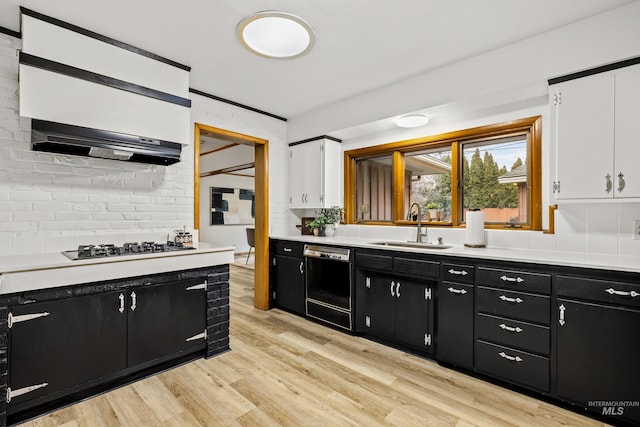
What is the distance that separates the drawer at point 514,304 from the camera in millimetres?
2027

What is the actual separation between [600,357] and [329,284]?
7.24 ft

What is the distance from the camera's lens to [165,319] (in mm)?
2389

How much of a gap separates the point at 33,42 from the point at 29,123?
1.91 feet

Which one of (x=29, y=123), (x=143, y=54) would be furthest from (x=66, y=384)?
(x=143, y=54)

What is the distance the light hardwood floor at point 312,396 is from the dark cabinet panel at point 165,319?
0.66ft

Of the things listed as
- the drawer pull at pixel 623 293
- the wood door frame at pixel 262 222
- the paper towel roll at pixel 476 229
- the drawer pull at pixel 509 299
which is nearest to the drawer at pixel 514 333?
the drawer pull at pixel 509 299

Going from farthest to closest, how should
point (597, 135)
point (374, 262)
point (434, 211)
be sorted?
point (434, 211)
point (374, 262)
point (597, 135)

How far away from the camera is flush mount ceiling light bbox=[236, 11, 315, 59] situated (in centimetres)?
195

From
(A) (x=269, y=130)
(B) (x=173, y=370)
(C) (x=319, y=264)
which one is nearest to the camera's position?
(B) (x=173, y=370)

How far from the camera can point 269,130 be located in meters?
4.04

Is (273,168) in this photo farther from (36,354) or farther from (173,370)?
(36,354)

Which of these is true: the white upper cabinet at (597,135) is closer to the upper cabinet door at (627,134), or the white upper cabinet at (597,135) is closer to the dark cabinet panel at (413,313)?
the upper cabinet door at (627,134)

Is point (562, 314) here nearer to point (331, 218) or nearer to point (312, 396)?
point (312, 396)

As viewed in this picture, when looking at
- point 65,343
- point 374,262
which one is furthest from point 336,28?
point 65,343
